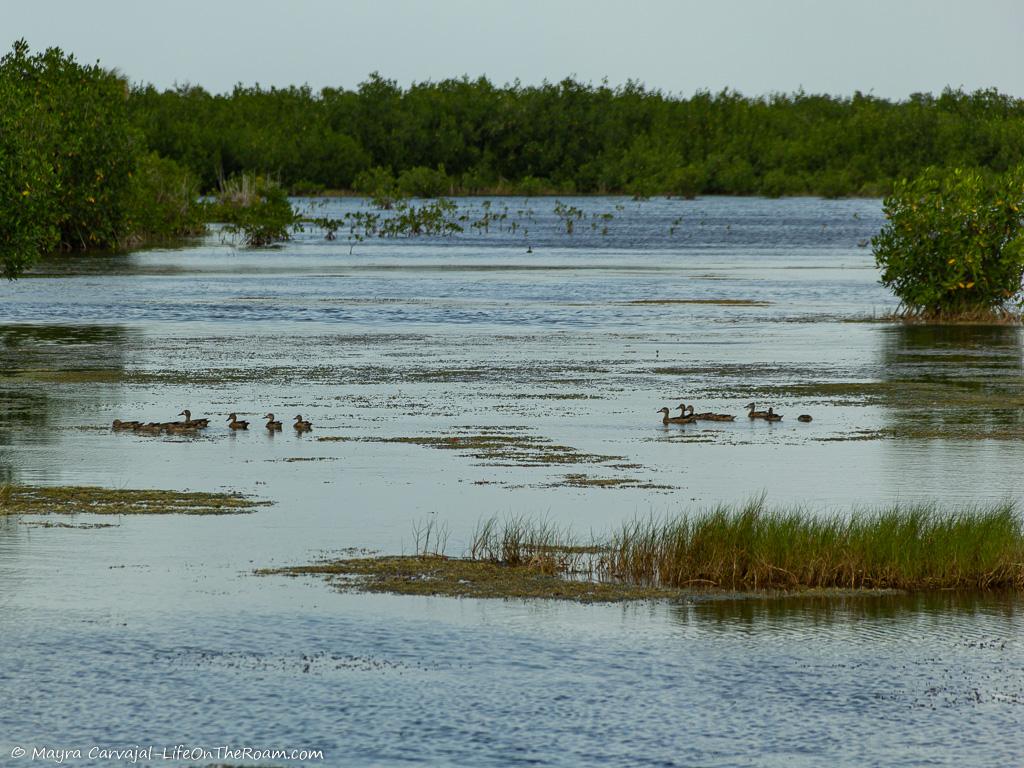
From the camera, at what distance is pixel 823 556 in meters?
14.0

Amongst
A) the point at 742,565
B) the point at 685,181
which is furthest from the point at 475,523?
the point at 685,181

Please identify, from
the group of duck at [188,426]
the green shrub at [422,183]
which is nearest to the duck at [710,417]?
the group of duck at [188,426]

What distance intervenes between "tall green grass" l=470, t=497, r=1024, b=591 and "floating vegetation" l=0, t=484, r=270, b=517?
371cm

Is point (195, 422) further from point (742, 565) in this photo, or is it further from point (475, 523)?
point (742, 565)

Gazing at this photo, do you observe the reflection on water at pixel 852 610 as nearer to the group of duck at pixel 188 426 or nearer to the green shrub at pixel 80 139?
the group of duck at pixel 188 426

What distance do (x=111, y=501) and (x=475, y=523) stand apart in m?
3.80

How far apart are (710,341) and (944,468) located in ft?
56.7

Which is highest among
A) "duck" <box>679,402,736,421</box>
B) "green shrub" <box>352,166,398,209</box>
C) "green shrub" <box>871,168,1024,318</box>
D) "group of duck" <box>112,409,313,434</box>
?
"green shrub" <box>352,166,398,209</box>

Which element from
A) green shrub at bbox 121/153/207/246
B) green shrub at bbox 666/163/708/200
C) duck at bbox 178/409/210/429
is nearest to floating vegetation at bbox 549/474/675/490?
duck at bbox 178/409/210/429

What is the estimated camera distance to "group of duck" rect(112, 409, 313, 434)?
21766mm

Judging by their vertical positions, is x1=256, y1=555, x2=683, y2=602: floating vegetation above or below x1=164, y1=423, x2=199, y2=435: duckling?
below

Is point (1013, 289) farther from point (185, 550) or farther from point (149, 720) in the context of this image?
point (149, 720)

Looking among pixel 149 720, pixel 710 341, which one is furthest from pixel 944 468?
pixel 710 341

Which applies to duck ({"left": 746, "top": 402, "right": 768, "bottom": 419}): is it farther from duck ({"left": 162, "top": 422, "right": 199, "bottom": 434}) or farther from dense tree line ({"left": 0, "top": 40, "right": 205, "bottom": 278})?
dense tree line ({"left": 0, "top": 40, "right": 205, "bottom": 278})
